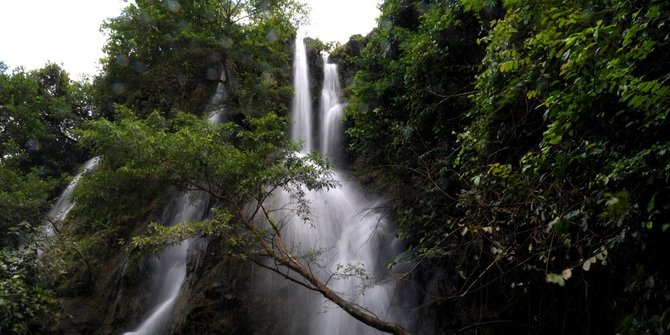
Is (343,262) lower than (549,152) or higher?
higher

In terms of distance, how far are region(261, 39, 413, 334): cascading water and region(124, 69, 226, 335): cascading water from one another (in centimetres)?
270

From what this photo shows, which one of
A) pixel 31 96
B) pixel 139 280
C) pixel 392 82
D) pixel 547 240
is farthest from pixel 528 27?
pixel 31 96

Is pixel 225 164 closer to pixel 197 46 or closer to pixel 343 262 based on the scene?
pixel 343 262

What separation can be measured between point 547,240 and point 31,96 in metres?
22.6

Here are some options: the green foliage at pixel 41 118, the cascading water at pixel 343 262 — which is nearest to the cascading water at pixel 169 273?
the cascading water at pixel 343 262

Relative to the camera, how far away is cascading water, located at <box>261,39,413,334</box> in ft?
22.7

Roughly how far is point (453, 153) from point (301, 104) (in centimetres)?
974

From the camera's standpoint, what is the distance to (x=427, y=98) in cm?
716

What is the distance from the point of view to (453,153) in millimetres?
5922

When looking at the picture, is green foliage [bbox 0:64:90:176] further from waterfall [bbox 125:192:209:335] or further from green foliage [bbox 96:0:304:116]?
waterfall [bbox 125:192:209:335]

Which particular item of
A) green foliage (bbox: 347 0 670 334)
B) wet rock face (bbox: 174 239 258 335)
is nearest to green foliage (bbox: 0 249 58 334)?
wet rock face (bbox: 174 239 258 335)

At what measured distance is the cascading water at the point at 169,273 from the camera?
29.5 feet

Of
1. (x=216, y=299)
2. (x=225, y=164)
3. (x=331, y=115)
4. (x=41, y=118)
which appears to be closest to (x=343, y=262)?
(x=216, y=299)

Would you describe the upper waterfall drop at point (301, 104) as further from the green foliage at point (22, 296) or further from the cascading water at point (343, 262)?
the green foliage at point (22, 296)
